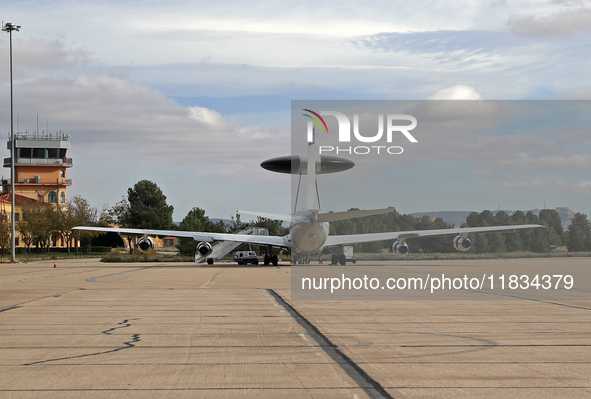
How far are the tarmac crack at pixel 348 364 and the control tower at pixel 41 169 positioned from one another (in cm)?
10240

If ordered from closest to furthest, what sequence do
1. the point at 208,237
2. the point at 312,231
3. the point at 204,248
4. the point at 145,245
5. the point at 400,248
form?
the point at 312,231 < the point at 400,248 < the point at 145,245 < the point at 208,237 < the point at 204,248

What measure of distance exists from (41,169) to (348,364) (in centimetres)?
10923

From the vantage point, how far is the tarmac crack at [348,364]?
712 centimetres

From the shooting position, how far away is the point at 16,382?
771 centimetres

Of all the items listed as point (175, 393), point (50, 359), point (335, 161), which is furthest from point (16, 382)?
point (335, 161)

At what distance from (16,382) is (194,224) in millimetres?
67218

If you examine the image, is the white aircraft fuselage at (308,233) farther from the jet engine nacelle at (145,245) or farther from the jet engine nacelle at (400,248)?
the jet engine nacelle at (145,245)

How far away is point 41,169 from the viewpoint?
107125mm

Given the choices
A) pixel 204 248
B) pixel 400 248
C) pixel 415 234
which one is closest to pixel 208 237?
pixel 204 248

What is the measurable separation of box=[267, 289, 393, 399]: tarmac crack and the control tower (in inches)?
4032

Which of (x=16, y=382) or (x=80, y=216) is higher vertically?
(x=80, y=216)

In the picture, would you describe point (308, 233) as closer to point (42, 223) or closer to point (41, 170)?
point (42, 223)

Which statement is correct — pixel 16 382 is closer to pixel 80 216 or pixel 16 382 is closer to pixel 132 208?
pixel 80 216

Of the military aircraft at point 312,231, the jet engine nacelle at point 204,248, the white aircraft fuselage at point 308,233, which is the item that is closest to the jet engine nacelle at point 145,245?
the military aircraft at point 312,231
